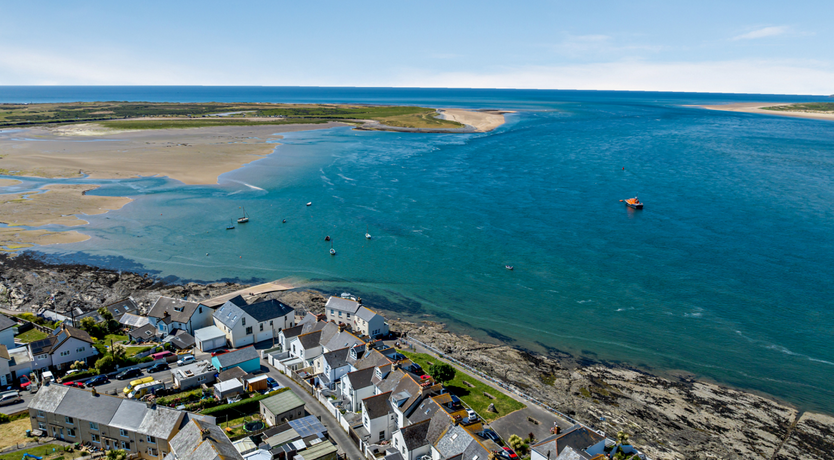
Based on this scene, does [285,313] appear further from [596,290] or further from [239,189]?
[239,189]

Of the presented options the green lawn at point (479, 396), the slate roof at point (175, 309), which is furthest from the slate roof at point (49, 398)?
the green lawn at point (479, 396)

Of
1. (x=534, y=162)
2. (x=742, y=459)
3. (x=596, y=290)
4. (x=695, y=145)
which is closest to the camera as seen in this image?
(x=742, y=459)

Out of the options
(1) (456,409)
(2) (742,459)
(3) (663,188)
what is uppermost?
(3) (663,188)

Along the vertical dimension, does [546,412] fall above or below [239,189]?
below

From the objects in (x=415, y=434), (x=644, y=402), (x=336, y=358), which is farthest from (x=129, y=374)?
(x=644, y=402)

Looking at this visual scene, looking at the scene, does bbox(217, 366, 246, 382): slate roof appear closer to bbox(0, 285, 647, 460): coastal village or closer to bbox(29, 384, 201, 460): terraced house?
bbox(0, 285, 647, 460): coastal village

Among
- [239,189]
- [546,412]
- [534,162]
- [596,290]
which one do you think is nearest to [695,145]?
[534,162]

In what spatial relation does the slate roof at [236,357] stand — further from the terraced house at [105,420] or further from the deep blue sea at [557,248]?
the deep blue sea at [557,248]
